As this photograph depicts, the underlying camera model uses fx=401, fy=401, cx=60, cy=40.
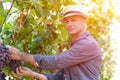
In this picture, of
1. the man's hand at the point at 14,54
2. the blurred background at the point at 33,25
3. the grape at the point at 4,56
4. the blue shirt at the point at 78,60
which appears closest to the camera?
the grape at the point at 4,56

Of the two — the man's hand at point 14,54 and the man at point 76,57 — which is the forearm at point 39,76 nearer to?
the man at point 76,57

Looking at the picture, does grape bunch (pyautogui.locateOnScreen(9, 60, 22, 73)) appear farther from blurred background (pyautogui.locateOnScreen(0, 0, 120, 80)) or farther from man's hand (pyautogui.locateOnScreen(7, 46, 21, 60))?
blurred background (pyautogui.locateOnScreen(0, 0, 120, 80))

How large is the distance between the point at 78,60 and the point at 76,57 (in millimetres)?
22

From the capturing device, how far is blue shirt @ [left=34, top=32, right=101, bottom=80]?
2.16 m

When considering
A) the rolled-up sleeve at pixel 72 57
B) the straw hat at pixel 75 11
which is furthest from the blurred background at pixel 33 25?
the rolled-up sleeve at pixel 72 57

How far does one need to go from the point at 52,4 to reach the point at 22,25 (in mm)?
295

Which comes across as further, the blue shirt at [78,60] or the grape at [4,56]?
the blue shirt at [78,60]

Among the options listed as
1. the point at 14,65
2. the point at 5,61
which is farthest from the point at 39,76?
the point at 5,61

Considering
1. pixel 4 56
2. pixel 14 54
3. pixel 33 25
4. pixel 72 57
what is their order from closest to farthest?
pixel 4 56 < pixel 14 54 < pixel 72 57 < pixel 33 25

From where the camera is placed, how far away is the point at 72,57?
2191 millimetres

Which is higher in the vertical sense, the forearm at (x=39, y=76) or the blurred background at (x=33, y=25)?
the blurred background at (x=33, y=25)

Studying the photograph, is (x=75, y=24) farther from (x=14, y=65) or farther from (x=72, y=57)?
(x=14, y=65)

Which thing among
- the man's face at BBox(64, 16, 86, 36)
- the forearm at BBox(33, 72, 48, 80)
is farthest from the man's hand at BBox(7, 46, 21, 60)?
the man's face at BBox(64, 16, 86, 36)

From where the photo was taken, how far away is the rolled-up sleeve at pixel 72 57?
2.15 meters
